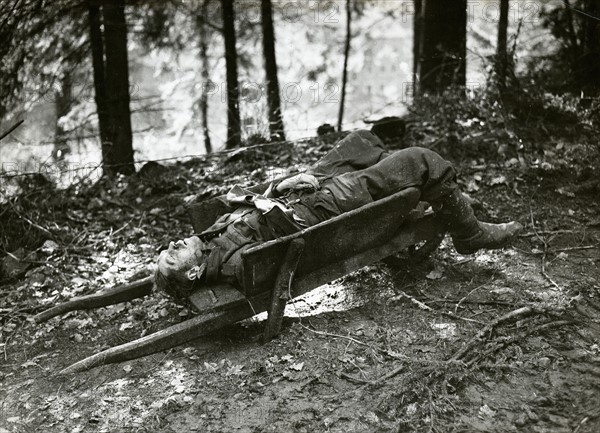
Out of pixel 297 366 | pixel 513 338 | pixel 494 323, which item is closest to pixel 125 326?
pixel 297 366

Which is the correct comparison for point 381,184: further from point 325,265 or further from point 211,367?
point 211,367

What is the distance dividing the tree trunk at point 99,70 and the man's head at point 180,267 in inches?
156

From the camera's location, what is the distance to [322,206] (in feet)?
16.1

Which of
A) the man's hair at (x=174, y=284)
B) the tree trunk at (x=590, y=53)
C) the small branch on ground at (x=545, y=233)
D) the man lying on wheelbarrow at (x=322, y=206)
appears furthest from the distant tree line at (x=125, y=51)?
the man's hair at (x=174, y=284)

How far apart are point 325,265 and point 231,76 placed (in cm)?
606

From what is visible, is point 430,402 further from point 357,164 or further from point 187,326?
point 357,164

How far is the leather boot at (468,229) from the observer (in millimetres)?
5105

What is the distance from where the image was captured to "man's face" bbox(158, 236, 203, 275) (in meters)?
4.53

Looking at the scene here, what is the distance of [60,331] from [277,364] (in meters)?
2.16

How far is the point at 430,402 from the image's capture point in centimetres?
380

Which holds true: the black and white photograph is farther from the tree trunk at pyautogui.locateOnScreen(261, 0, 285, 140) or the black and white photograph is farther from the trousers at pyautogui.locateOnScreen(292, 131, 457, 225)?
the tree trunk at pyautogui.locateOnScreen(261, 0, 285, 140)

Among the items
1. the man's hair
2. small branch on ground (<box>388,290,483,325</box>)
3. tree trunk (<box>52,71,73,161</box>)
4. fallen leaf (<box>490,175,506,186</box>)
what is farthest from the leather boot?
tree trunk (<box>52,71,73,161</box>)

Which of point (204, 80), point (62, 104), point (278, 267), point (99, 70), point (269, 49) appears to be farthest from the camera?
point (204, 80)

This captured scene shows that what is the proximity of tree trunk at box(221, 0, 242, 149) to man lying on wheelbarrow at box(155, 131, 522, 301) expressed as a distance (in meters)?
4.16
